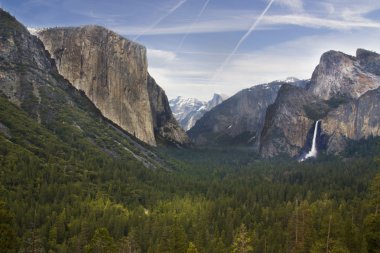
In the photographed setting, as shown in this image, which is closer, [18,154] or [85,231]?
[85,231]

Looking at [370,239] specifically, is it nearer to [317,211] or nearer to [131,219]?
[317,211]

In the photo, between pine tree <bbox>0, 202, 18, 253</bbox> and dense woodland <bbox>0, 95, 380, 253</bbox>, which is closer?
pine tree <bbox>0, 202, 18, 253</bbox>

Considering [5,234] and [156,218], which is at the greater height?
[5,234]

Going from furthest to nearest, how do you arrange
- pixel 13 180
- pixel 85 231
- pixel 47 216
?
pixel 13 180 → pixel 47 216 → pixel 85 231

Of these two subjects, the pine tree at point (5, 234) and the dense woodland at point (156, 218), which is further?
the dense woodland at point (156, 218)

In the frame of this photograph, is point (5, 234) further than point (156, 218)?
No

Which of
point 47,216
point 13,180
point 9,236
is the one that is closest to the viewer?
point 9,236

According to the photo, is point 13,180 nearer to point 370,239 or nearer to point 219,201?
point 219,201

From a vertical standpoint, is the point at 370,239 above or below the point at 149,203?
above

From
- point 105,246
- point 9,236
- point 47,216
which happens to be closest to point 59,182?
point 47,216
